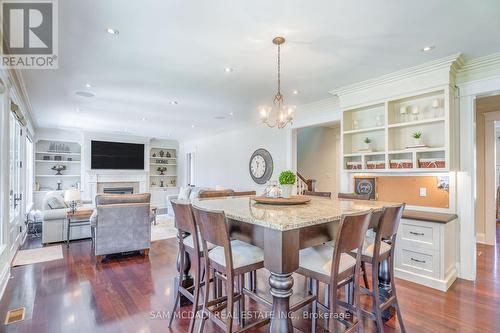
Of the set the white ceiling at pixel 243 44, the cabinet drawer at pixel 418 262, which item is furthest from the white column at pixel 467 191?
the white ceiling at pixel 243 44

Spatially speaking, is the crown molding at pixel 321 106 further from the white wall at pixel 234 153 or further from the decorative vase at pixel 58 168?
the decorative vase at pixel 58 168

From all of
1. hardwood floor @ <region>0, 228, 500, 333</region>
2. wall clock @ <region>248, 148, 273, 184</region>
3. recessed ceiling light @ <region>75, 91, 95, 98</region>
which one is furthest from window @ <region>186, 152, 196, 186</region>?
hardwood floor @ <region>0, 228, 500, 333</region>

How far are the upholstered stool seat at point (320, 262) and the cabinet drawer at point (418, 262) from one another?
1.90m

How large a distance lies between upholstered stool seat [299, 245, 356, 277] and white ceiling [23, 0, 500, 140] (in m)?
1.96

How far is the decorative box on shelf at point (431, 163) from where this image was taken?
10.6ft

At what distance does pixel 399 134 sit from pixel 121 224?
173 inches

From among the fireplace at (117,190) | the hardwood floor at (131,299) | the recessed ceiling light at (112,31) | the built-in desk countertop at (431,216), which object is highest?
the recessed ceiling light at (112,31)

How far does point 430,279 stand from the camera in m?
3.08

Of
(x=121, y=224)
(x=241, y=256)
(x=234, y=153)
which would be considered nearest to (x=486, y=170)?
(x=241, y=256)

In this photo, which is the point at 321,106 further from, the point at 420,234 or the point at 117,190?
the point at 117,190

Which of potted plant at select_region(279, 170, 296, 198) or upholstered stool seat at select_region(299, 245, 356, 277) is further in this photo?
A: potted plant at select_region(279, 170, 296, 198)

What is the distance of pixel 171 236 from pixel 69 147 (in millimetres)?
5535

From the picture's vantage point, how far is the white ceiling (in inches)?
86.2

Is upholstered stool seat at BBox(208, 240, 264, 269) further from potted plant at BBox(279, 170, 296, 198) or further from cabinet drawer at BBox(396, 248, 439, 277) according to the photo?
cabinet drawer at BBox(396, 248, 439, 277)
